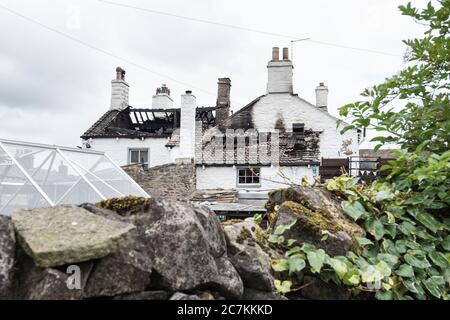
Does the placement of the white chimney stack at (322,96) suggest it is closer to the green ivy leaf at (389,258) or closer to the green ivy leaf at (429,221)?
the green ivy leaf at (429,221)

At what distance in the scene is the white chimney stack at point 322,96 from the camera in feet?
91.6

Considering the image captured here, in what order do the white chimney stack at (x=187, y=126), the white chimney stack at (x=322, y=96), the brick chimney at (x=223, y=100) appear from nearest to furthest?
the white chimney stack at (x=187, y=126)
the brick chimney at (x=223, y=100)
the white chimney stack at (x=322, y=96)

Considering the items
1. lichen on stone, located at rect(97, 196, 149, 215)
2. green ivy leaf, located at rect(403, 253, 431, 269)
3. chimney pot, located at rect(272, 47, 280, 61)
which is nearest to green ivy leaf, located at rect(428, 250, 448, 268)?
green ivy leaf, located at rect(403, 253, 431, 269)

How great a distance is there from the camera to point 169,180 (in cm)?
2131

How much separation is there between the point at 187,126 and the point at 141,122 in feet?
27.3

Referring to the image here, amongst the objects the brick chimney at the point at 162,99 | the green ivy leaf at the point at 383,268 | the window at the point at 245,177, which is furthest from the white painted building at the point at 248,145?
the green ivy leaf at the point at 383,268

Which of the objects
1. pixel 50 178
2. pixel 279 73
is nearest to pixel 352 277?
pixel 50 178

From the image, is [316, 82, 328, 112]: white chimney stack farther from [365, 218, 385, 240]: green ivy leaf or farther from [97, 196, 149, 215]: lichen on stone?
[97, 196, 149, 215]: lichen on stone

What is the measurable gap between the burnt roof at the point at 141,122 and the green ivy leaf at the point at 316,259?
22.0 meters

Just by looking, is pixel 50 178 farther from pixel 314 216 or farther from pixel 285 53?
pixel 285 53

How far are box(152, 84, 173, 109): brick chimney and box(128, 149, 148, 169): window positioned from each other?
519 cm

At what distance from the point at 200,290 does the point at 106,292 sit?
25.7 inches

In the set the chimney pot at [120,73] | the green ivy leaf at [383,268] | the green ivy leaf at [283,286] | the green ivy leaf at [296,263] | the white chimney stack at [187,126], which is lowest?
the green ivy leaf at [283,286]
